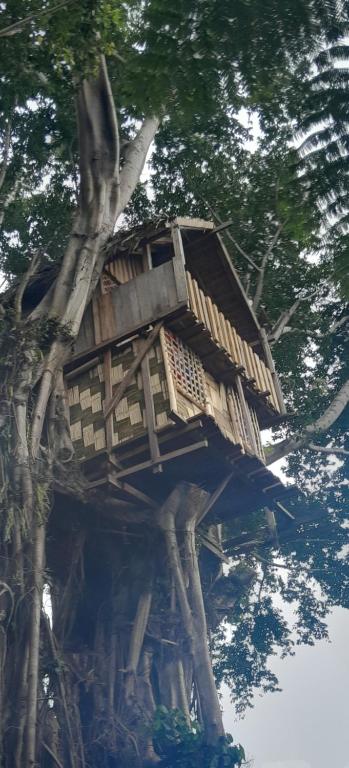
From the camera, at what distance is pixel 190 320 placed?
11844 mm

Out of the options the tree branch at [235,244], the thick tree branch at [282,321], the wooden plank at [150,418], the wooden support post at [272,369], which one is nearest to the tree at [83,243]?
the wooden plank at [150,418]

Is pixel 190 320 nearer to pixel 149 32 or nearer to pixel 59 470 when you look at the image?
pixel 59 470

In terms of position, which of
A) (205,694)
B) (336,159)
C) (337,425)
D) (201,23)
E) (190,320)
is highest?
(337,425)

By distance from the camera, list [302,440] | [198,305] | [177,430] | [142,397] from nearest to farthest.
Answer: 1. [177,430]
2. [142,397]
3. [198,305]
4. [302,440]

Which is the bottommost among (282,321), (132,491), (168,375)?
(132,491)

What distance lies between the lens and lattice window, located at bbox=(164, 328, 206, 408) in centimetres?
1162

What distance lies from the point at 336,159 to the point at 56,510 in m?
7.40

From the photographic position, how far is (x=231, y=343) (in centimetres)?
1306

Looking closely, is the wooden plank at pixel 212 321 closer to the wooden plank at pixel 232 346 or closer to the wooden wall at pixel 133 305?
the wooden plank at pixel 232 346

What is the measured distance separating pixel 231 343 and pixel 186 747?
605cm

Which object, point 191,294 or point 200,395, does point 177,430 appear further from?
point 191,294

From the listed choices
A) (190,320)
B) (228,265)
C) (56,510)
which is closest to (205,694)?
(56,510)

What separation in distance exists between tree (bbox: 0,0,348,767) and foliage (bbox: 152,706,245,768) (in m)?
0.10

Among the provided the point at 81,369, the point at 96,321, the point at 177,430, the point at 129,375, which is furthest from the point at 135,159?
the point at 177,430
